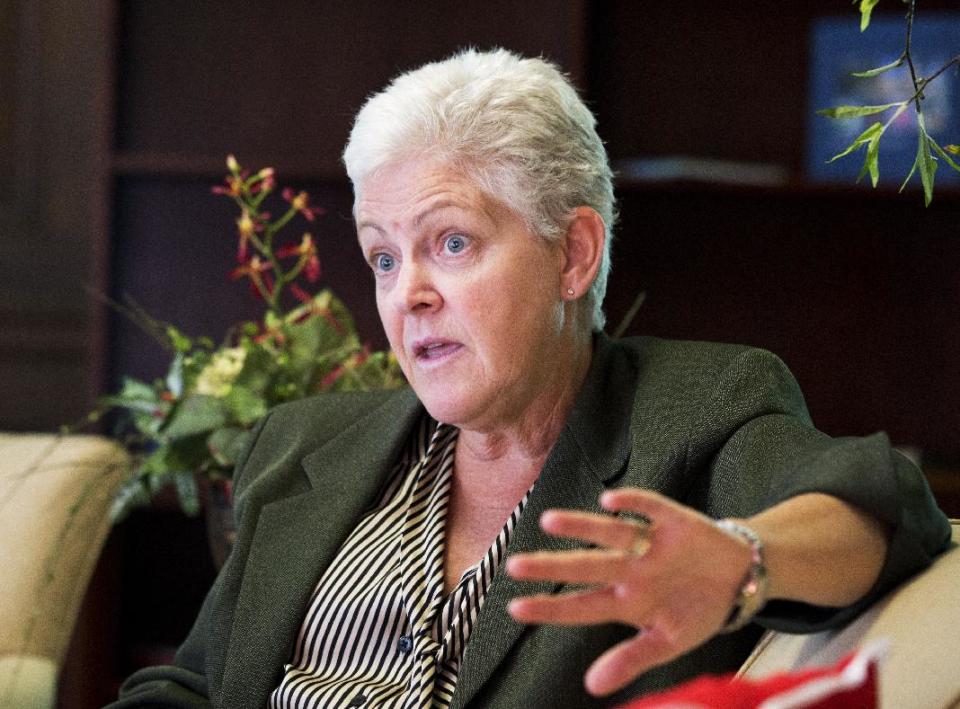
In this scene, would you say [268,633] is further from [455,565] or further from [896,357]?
[896,357]

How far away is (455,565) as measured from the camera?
5.25 feet

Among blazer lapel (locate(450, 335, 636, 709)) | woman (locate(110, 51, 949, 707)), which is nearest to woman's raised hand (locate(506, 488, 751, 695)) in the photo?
woman (locate(110, 51, 949, 707))

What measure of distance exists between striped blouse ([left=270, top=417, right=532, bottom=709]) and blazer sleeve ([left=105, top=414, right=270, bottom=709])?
14 cm

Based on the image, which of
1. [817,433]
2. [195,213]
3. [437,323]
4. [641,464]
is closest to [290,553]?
[437,323]

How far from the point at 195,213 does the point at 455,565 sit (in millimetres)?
1756

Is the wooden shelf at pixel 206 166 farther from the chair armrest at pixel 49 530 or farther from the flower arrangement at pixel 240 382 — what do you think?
the chair armrest at pixel 49 530

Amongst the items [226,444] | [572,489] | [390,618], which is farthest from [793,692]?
[226,444]

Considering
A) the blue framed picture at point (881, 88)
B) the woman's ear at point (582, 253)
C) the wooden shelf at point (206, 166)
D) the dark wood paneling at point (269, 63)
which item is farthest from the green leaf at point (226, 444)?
the blue framed picture at point (881, 88)

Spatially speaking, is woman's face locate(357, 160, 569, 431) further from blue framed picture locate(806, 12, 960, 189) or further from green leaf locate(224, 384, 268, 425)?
blue framed picture locate(806, 12, 960, 189)

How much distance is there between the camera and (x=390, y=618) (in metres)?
1.56

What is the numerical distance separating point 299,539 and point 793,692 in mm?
981

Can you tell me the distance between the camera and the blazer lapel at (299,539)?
5.23 ft

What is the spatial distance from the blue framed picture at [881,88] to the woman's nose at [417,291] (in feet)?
5.24

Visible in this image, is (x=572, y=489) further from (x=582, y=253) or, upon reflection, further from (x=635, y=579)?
(x=635, y=579)
